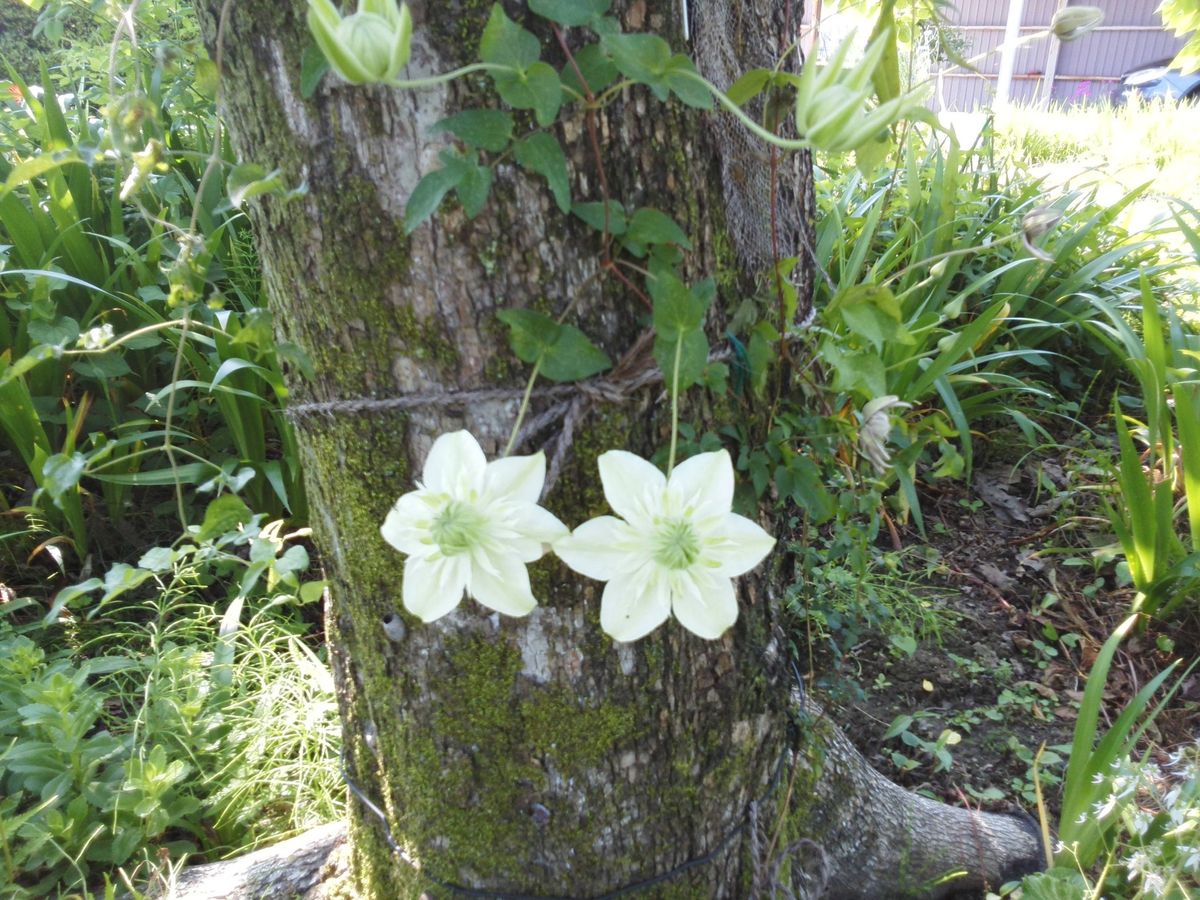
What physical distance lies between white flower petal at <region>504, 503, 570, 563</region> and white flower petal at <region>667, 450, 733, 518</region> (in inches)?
3.5

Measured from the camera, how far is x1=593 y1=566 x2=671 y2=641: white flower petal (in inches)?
23.5

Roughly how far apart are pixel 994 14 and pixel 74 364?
52.3 ft

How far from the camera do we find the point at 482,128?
59cm

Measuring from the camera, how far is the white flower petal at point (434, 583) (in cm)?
59

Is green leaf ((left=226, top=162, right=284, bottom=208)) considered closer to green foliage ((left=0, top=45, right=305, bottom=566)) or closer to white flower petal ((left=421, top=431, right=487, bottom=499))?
white flower petal ((left=421, top=431, right=487, bottom=499))

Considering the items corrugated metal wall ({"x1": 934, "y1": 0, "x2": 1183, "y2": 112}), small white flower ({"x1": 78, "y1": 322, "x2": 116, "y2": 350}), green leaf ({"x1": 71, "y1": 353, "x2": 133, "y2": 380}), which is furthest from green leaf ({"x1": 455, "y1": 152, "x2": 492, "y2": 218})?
corrugated metal wall ({"x1": 934, "y1": 0, "x2": 1183, "y2": 112})

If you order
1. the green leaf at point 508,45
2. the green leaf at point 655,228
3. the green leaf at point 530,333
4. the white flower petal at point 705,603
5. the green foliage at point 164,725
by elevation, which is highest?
the green leaf at point 508,45

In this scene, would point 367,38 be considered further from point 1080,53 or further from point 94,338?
point 1080,53

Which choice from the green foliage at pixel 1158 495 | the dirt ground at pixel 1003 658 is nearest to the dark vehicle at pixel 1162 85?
the dirt ground at pixel 1003 658

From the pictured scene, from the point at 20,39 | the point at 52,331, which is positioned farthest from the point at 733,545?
the point at 20,39

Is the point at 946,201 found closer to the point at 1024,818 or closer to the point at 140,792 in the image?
the point at 1024,818

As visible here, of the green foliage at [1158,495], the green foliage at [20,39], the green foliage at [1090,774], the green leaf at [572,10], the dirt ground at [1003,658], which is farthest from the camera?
the green foliage at [20,39]

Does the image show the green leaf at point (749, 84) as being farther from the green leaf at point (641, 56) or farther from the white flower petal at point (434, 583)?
the white flower petal at point (434, 583)

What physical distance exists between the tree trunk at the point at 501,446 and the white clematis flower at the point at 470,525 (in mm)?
144
